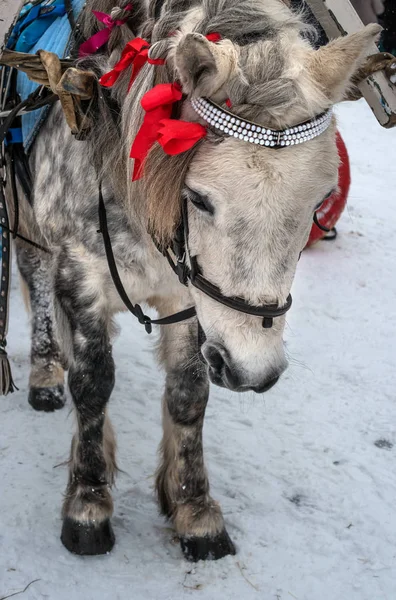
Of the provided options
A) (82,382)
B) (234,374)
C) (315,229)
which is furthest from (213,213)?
(315,229)

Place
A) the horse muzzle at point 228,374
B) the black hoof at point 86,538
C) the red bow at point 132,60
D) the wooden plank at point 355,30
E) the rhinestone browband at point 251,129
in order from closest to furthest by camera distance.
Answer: the rhinestone browband at point 251,129
the horse muzzle at point 228,374
the red bow at point 132,60
the wooden plank at point 355,30
the black hoof at point 86,538

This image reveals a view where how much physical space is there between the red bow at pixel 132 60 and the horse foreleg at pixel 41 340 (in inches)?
65.5

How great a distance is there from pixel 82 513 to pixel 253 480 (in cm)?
88

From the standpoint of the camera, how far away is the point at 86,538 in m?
2.71

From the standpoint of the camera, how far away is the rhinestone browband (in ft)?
5.86

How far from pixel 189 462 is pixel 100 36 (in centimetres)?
165

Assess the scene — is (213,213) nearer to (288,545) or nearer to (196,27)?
(196,27)

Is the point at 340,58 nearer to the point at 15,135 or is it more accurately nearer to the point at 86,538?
the point at 15,135

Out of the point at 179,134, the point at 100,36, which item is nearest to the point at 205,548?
the point at 179,134

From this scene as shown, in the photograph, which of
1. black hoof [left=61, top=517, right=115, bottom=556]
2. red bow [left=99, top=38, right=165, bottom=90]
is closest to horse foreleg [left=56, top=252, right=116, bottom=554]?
black hoof [left=61, top=517, right=115, bottom=556]

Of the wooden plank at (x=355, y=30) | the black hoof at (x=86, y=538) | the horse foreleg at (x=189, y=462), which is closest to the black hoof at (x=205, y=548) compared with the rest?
the horse foreleg at (x=189, y=462)

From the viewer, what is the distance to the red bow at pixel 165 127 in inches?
71.9

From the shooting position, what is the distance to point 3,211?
2.99 m

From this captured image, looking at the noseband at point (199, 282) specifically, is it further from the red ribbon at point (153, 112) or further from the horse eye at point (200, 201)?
the red ribbon at point (153, 112)
